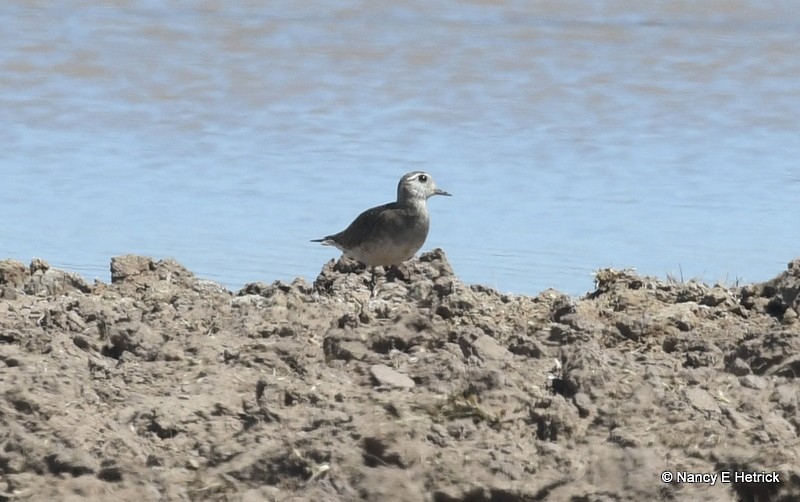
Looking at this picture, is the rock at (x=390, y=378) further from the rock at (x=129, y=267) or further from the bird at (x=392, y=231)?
the bird at (x=392, y=231)

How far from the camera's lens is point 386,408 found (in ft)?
21.5

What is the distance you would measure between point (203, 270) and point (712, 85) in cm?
868

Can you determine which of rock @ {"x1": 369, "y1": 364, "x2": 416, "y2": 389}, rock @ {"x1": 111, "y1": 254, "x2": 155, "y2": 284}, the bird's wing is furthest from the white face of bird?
rock @ {"x1": 369, "y1": 364, "x2": 416, "y2": 389}

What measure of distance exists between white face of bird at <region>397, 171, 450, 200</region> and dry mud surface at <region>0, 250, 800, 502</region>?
332 cm

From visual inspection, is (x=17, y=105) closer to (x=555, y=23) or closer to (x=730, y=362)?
(x=555, y=23)

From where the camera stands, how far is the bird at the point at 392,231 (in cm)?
1051

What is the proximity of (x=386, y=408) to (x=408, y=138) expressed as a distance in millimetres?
8488

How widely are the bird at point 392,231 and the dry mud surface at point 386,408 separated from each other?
105 inches

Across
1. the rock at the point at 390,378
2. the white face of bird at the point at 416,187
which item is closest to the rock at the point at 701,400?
the rock at the point at 390,378

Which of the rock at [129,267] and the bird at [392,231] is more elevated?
the bird at [392,231]

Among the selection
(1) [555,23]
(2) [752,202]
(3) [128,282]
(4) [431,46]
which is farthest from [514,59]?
(3) [128,282]

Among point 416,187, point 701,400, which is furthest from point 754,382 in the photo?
point 416,187

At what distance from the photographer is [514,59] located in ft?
65.2

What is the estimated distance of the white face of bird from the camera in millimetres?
11109
